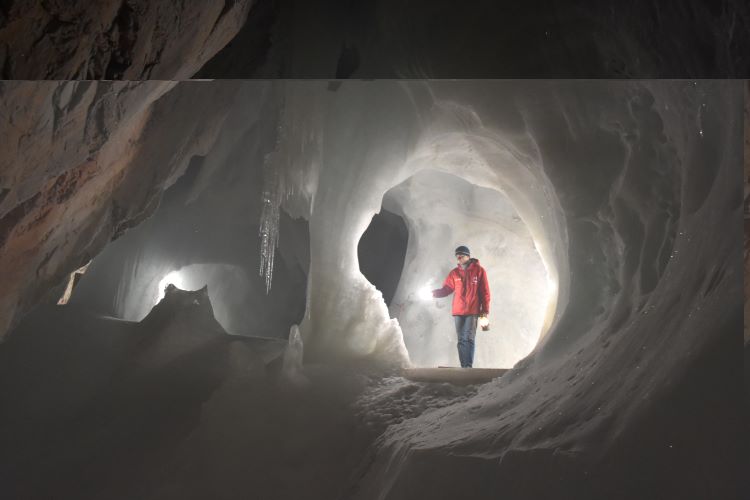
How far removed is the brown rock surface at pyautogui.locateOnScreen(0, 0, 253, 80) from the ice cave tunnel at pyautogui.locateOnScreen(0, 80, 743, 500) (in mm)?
157

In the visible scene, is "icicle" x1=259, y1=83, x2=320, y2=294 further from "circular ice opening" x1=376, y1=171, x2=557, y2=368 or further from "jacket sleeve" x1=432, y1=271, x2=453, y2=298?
"circular ice opening" x1=376, y1=171, x2=557, y2=368

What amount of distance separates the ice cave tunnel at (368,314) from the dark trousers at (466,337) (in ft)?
3.48

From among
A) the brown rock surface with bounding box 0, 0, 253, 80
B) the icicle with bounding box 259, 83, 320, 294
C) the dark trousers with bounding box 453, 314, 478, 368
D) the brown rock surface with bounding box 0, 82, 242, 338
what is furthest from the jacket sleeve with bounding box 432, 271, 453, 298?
the brown rock surface with bounding box 0, 0, 253, 80

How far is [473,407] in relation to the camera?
11.1ft

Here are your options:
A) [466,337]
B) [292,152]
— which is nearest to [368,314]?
[466,337]

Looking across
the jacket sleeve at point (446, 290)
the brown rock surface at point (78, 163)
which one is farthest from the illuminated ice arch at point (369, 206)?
the brown rock surface at point (78, 163)

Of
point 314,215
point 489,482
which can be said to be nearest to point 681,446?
point 489,482

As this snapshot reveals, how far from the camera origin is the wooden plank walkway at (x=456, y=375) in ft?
14.6

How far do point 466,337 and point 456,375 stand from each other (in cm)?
195

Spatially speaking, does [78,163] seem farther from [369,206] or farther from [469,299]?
[469,299]

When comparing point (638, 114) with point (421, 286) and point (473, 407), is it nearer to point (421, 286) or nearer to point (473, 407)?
point (473, 407)

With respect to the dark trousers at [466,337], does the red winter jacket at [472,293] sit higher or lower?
higher

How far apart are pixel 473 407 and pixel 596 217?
153 cm

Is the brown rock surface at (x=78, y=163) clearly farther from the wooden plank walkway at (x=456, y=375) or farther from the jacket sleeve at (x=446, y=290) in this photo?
the jacket sleeve at (x=446, y=290)
